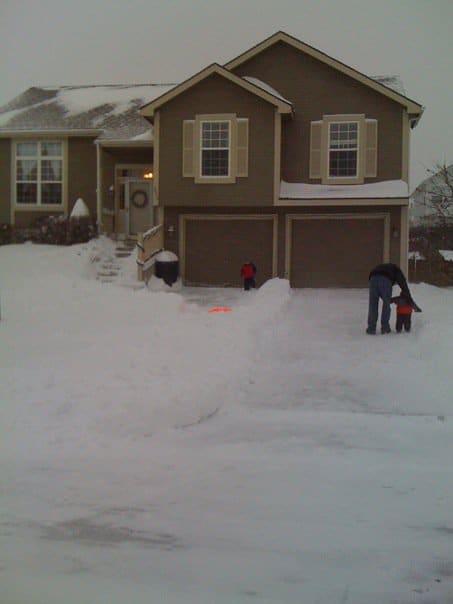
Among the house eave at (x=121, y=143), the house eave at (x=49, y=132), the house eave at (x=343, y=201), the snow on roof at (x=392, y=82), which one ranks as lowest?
the house eave at (x=343, y=201)

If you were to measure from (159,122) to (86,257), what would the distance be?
15.6 feet

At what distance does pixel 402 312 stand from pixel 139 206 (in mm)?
13969

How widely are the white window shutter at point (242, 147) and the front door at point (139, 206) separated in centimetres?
448

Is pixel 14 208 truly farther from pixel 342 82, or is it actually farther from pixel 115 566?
pixel 115 566

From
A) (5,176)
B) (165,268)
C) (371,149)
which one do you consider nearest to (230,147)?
(165,268)

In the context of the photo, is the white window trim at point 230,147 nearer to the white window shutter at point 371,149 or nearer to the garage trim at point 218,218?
the garage trim at point 218,218

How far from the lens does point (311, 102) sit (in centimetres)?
2161

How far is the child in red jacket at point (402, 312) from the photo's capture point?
1217cm

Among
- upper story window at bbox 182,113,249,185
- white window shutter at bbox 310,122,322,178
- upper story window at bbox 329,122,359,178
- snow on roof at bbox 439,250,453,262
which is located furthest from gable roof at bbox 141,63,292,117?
snow on roof at bbox 439,250,453,262

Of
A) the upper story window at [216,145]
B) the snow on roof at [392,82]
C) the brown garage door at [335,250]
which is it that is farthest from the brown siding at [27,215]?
the snow on roof at [392,82]

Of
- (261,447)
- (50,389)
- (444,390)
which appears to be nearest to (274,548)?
(261,447)

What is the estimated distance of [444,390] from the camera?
27.3 ft

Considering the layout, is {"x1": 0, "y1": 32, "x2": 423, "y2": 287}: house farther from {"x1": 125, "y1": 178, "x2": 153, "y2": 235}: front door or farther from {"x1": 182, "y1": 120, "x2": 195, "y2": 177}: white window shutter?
{"x1": 125, "y1": 178, "x2": 153, "y2": 235}: front door

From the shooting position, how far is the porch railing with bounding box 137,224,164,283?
19.5 metres
